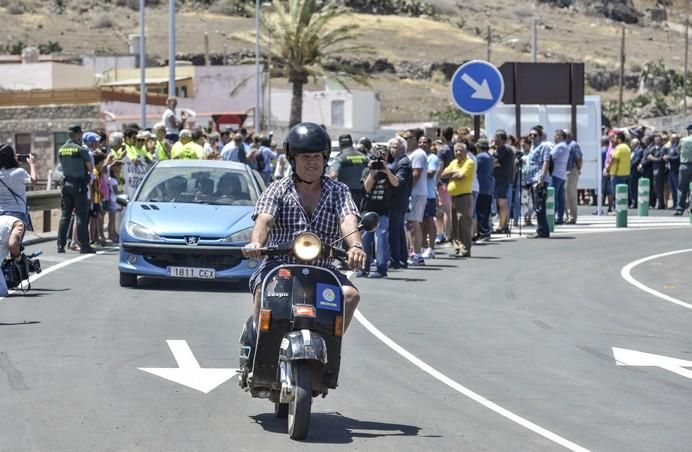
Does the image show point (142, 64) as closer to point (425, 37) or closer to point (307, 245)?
point (307, 245)

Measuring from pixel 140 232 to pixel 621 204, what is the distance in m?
14.2

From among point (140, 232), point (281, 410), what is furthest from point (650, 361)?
point (140, 232)

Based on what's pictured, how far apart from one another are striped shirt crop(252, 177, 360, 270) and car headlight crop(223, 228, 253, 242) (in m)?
8.52

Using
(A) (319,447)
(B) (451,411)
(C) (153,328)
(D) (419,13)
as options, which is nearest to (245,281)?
(C) (153,328)

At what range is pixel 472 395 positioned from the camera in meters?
11.1

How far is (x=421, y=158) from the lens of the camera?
873 inches

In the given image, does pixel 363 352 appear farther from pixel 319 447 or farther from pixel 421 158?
pixel 421 158

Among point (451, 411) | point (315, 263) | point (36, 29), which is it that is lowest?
point (451, 411)

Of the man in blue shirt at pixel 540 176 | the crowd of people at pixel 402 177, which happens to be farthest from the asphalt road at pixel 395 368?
the man in blue shirt at pixel 540 176

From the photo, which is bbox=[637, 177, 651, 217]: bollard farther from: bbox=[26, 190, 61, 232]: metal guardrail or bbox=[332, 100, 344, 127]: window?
bbox=[332, 100, 344, 127]: window

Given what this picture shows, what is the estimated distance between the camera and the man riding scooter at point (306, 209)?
936 cm

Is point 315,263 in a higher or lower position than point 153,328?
higher

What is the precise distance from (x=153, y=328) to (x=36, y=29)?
133m

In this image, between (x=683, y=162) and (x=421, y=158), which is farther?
(x=683, y=162)
